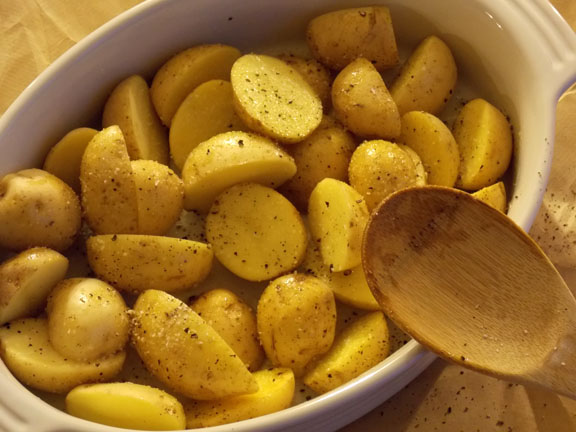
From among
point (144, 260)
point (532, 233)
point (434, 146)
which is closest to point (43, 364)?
point (144, 260)

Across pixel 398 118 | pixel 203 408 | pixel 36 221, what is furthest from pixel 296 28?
pixel 203 408

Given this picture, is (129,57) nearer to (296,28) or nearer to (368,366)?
(296,28)

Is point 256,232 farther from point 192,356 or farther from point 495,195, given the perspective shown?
point 495,195

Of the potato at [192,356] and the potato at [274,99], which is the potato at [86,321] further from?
the potato at [274,99]

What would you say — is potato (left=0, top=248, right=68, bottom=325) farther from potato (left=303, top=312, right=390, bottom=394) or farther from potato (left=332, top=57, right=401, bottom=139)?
potato (left=332, top=57, right=401, bottom=139)

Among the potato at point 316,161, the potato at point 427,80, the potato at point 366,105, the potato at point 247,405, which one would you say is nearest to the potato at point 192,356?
the potato at point 247,405

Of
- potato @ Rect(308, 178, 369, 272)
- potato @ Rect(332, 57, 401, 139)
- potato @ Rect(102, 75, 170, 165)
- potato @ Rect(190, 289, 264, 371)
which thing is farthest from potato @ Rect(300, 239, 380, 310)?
potato @ Rect(102, 75, 170, 165)
